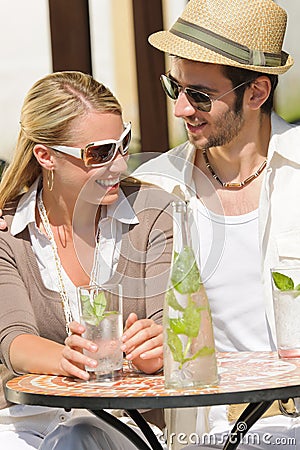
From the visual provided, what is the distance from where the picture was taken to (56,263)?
2412 millimetres

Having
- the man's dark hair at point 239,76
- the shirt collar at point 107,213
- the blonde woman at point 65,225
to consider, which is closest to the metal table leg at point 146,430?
the blonde woman at point 65,225

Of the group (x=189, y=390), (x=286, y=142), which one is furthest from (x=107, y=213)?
(x=189, y=390)

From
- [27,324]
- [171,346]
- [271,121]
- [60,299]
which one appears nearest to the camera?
[171,346]

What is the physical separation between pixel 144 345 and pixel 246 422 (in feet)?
0.83

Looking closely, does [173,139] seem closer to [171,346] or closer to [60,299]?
[60,299]

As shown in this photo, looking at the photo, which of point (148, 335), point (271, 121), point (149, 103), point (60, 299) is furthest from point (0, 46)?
point (148, 335)

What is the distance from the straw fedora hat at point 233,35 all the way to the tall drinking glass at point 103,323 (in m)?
0.97

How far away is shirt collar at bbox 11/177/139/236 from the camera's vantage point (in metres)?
2.42

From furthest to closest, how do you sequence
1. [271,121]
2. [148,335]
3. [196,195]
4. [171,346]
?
[271,121], [196,195], [148,335], [171,346]

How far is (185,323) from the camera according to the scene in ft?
5.78

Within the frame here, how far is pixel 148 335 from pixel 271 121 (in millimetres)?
1011

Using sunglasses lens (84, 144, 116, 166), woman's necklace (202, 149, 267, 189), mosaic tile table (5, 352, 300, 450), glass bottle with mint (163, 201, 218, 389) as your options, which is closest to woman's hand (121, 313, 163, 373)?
mosaic tile table (5, 352, 300, 450)

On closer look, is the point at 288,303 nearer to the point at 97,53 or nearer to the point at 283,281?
the point at 283,281

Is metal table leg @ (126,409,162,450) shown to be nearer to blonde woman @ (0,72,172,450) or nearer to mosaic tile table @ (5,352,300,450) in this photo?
mosaic tile table @ (5,352,300,450)
